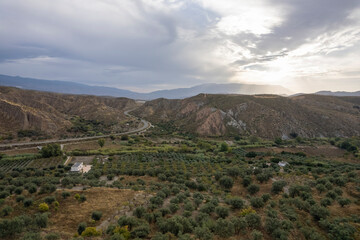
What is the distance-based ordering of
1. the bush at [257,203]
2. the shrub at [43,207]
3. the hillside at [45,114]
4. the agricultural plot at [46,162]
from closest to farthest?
the shrub at [43,207] → the bush at [257,203] → the agricultural plot at [46,162] → the hillside at [45,114]

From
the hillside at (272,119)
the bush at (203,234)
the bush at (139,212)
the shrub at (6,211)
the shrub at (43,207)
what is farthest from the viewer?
the hillside at (272,119)

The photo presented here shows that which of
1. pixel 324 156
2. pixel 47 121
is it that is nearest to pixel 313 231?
pixel 324 156

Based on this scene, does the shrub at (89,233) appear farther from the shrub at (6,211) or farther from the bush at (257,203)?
the bush at (257,203)

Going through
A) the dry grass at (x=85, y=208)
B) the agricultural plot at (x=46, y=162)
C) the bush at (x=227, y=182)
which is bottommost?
the agricultural plot at (x=46, y=162)

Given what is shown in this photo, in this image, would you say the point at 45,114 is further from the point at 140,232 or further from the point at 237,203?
the point at 237,203

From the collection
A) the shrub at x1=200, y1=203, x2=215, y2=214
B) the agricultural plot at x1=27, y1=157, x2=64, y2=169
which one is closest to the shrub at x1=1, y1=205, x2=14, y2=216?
the shrub at x1=200, y1=203, x2=215, y2=214

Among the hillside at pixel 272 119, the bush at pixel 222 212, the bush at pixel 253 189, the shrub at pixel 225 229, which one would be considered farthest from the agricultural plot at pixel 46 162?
the hillside at pixel 272 119

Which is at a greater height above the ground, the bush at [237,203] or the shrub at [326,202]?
the shrub at [326,202]

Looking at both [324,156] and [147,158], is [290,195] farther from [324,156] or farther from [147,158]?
[324,156]
